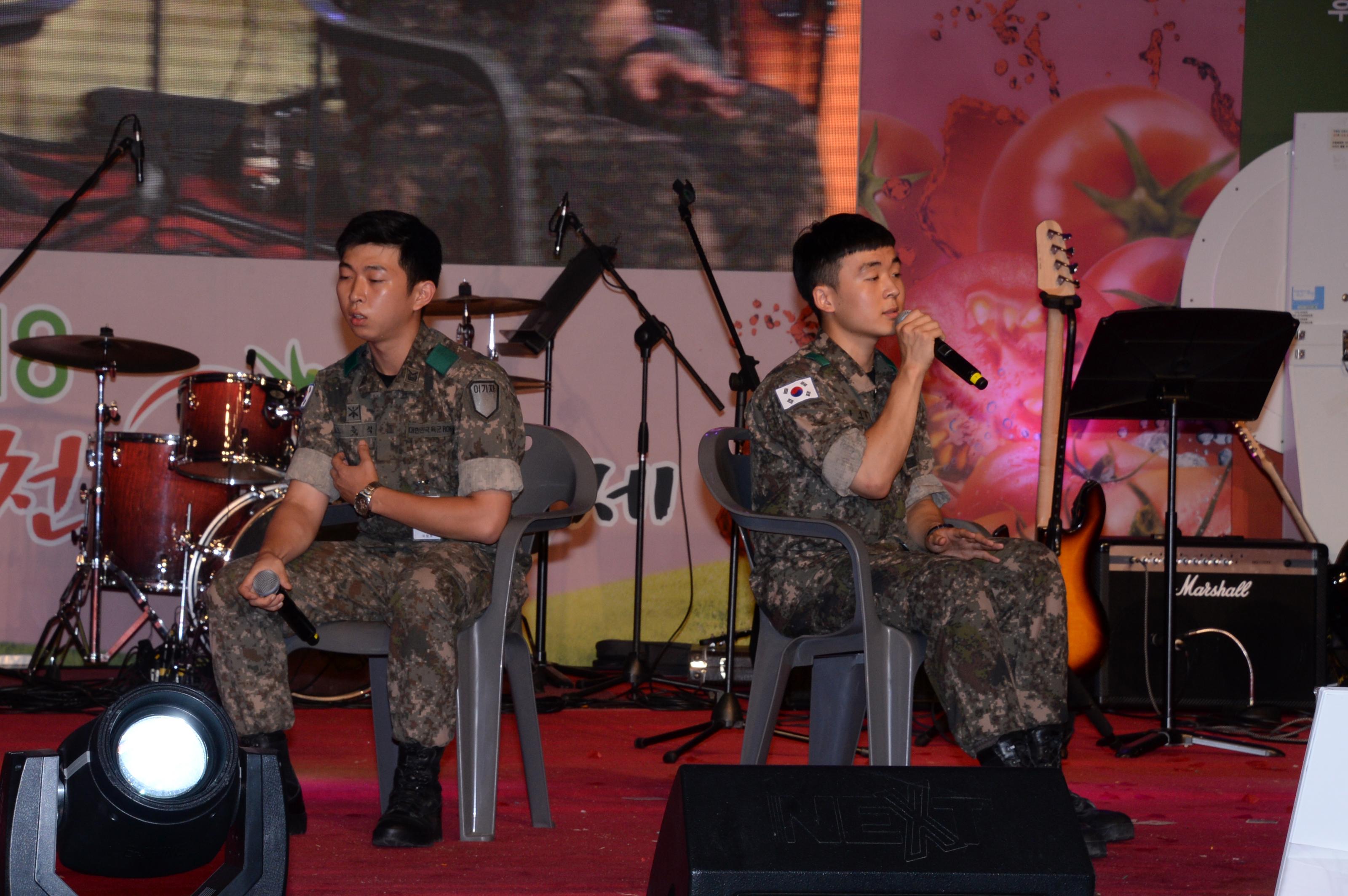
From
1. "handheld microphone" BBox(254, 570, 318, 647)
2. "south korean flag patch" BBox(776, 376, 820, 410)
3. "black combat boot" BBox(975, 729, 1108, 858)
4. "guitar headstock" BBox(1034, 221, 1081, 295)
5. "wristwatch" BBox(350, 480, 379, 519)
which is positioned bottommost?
"black combat boot" BBox(975, 729, 1108, 858)

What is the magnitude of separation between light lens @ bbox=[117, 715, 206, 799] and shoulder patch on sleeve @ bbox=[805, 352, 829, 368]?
4.81ft

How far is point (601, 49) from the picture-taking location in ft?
15.9

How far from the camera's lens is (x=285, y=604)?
6.79ft

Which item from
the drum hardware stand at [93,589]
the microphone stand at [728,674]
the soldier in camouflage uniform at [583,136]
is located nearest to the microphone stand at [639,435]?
the microphone stand at [728,674]

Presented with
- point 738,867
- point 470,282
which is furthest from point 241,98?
point 738,867

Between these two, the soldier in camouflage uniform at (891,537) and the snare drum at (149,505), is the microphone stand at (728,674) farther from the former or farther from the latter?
the snare drum at (149,505)

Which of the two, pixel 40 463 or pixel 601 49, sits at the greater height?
pixel 601 49

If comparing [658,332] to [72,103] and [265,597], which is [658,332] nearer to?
[265,597]

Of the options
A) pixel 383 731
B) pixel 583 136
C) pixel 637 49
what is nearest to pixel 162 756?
pixel 383 731

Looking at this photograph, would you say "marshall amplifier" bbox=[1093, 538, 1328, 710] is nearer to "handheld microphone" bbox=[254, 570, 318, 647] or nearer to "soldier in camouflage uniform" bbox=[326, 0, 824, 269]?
"soldier in camouflage uniform" bbox=[326, 0, 824, 269]

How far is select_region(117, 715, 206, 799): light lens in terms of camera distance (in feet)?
4.33

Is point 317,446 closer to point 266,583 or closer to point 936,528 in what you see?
point 266,583

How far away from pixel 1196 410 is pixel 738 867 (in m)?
2.85

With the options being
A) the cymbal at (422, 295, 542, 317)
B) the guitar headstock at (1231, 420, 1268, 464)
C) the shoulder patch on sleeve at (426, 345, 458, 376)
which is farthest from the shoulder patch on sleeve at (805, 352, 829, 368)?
the guitar headstock at (1231, 420, 1268, 464)
